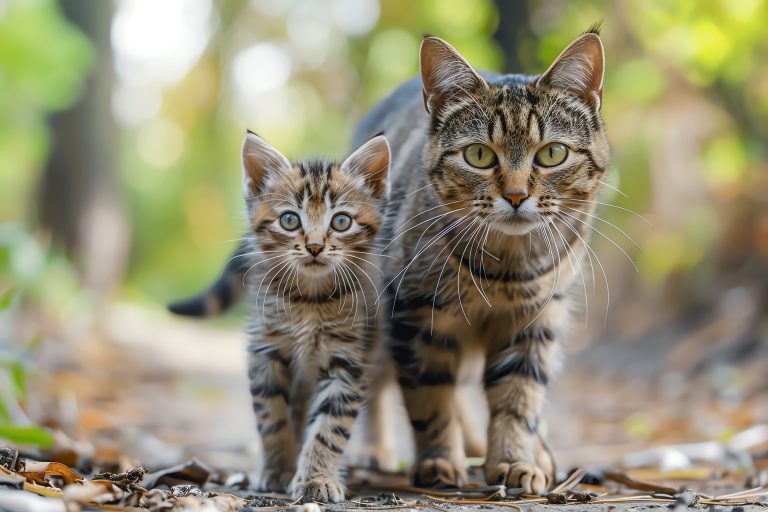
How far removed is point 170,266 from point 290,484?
552 inches

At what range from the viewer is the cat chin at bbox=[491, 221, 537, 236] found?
2664mm

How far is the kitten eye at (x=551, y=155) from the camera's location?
8.95ft

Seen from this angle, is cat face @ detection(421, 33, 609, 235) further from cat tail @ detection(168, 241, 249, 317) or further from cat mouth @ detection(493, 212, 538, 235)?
cat tail @ detection(168, 241, 249, 317)

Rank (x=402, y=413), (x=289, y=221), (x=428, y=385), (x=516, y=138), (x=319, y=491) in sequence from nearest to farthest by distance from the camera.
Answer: (x=319, y=491) → (x=516, y=138) → (x=289, y=221) → (x=428, y=385) → (x=402, y=413)

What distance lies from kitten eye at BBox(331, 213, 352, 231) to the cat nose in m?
0.12

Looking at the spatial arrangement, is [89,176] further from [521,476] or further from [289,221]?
[521,476]

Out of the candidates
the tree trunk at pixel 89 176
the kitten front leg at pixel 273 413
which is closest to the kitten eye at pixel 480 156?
the kitten front leg at pixel 273 413

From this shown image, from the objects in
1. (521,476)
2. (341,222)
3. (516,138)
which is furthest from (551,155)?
(521,476)

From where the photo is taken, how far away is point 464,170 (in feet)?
9.14

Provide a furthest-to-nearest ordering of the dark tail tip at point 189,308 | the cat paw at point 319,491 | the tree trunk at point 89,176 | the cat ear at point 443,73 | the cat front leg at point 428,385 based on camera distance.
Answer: the tree trunk at point 89,176 → the dark tail tip at point 189,308 → the cat front leg at point 428,385 → the cat ear at point 443,73 → the cat paw at point 319,491

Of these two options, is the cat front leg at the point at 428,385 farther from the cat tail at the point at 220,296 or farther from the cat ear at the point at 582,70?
the cat ear at the point at 582,70

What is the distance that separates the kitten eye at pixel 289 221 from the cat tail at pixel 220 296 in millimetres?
518

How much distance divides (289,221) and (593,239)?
484 centimetres

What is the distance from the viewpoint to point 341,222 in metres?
2.82
